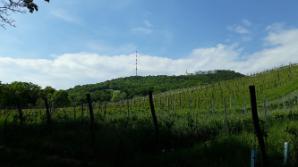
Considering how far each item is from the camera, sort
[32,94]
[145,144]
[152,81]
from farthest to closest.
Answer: [152,81], [32,94], [145,144]

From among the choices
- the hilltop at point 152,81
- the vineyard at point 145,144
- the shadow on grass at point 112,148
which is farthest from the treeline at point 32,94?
the shadow on grass at point 112,148

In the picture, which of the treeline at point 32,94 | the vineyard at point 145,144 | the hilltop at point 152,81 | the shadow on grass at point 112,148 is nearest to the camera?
the vineyard at point 145,144

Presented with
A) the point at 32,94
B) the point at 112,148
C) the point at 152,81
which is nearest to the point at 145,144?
the point at 112,148

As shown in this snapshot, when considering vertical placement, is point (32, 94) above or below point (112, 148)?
above

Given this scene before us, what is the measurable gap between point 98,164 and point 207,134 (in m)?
5.89

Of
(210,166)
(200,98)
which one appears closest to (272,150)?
(210,166)

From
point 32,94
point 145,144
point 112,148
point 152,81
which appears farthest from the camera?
point 152,81

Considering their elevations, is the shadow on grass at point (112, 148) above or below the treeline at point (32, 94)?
below

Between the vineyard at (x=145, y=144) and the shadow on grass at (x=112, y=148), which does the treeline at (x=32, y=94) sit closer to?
the vineyard at (x=145, y=144)

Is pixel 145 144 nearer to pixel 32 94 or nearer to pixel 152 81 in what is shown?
pixel 32 94

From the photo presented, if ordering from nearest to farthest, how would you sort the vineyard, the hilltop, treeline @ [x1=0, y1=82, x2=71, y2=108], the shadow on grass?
the vineyard < the shadow on grass < treeline @ [x1=0, y1=82, x2=71, y2=108] < the hilltop

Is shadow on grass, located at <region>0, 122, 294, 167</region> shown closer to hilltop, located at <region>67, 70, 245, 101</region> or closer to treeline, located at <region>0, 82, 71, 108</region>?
treeline, located at <region>0, 82, 71, 108</region>

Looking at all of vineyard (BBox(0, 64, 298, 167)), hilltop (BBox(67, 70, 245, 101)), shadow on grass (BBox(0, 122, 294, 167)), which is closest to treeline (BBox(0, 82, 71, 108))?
hilltop (BBox(67, 70, 245, 101))

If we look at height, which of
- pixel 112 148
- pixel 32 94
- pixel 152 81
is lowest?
pixel 112 148
